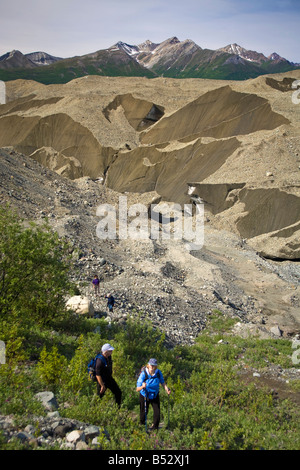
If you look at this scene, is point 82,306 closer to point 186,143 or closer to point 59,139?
point 186,143

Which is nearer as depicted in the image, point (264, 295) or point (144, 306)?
point (144, 306)

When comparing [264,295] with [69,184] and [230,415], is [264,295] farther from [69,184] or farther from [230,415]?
[69,184]

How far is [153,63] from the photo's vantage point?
115m

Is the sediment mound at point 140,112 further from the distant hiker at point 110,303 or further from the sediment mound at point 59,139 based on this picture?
the distant hiker at point 110,303

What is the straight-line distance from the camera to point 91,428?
157 inches

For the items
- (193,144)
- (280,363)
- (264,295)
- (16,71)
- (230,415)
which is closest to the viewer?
(230,415)

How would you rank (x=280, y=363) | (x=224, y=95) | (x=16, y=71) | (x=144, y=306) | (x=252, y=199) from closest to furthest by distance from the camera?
(x=280, y=363) → (x=144, y=306) → (x=252, y=199) → (x=224, y=95) → (x=16, y=71)

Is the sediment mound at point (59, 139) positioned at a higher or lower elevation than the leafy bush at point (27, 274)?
higher

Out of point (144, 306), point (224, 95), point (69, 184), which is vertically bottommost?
point (144, 306)

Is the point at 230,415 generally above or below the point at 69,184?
below

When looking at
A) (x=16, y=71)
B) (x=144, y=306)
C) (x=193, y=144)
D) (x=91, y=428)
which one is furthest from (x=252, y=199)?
(x=16, y=71)

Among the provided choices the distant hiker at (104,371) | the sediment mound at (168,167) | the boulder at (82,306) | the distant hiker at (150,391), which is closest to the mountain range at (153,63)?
the sediment mound at (168,167)

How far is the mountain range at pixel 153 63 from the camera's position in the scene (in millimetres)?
80438

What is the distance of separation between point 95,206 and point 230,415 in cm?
1751
